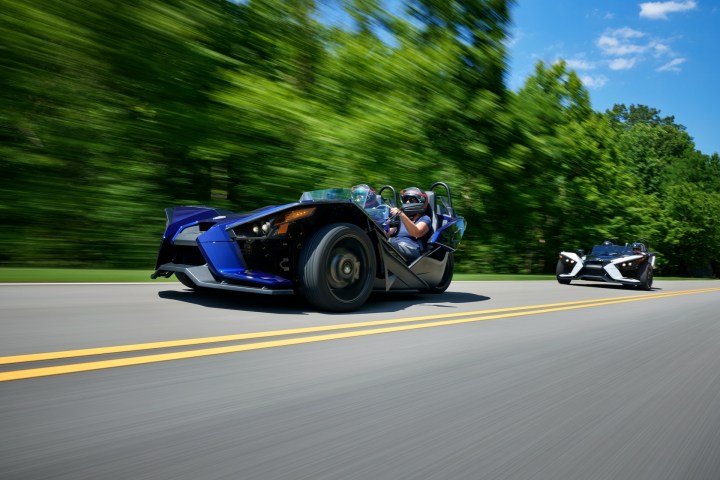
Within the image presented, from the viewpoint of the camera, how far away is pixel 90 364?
2590 millimetres

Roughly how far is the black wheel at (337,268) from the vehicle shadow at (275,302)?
0.53 ft

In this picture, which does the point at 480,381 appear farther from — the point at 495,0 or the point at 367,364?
the point at 495,0

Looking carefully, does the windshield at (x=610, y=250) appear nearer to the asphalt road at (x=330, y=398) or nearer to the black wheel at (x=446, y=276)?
the black wheel at (x=446, y=276)

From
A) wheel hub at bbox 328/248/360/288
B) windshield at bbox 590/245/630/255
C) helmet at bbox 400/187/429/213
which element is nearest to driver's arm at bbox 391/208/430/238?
helmet at bbox 400/187/429/213

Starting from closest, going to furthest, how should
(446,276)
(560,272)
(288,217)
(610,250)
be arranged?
(288,217) < (446,276) < (560,272) < (610,250)

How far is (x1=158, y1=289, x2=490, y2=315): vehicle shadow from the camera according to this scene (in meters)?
4.77

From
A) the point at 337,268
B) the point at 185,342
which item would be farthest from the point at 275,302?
the point at 185,342

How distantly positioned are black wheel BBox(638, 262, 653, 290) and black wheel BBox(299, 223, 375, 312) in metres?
9.89

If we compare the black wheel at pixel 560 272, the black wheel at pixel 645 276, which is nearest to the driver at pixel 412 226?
the black wheel at pixel 560 272

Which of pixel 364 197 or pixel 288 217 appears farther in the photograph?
pixel 364 197

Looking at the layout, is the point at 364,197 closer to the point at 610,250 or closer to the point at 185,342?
the point at 185,342

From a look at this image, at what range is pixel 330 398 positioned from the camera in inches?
94.3

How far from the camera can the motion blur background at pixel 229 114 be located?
31.8 ft

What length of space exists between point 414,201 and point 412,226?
0.43m
